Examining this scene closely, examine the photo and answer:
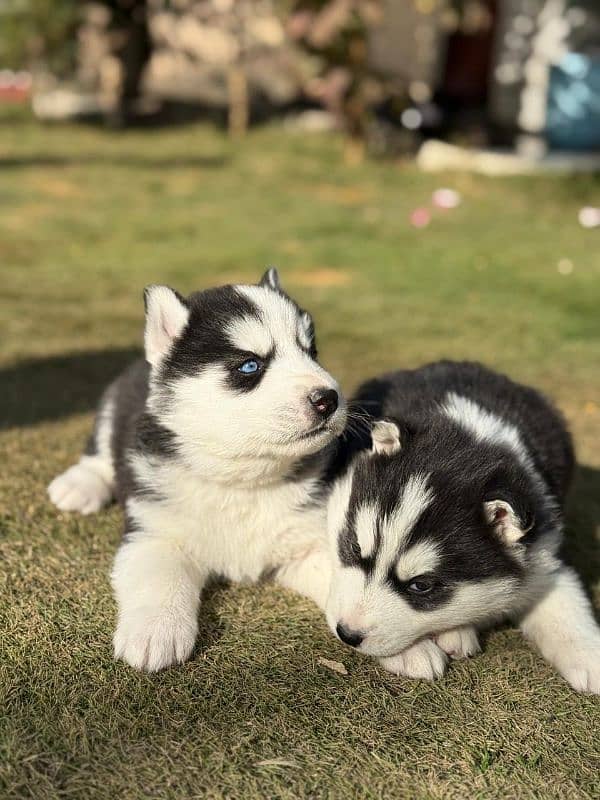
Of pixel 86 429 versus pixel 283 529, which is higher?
pixel 283 529

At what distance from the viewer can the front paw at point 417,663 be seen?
3.02 m

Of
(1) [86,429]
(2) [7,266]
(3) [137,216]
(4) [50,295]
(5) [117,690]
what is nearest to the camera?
(5) [117,690]

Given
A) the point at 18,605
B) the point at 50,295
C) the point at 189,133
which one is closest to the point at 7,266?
the point at 50,295

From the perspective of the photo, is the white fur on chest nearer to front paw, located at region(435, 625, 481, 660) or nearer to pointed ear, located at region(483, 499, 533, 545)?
front paw, located at region(435, 625, 481, 660)

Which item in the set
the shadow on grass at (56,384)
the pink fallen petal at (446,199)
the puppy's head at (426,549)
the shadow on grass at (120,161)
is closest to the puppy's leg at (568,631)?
the puppy's head at (426,549)

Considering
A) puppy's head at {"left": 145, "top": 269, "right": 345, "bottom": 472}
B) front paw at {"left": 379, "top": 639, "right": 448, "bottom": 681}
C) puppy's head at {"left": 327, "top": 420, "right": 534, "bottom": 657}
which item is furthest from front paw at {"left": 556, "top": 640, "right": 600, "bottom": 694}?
puppy's head at {"left": 145, "top": 269, "right": 345, "bottom": 472}

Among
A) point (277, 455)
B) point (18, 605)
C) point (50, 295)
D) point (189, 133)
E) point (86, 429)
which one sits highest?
point (277, 455)

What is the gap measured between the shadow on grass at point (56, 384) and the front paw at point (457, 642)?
108 inches

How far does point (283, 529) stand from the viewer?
3369mm

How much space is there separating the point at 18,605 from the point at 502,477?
1772 millimetres

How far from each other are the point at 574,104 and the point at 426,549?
40.5ft

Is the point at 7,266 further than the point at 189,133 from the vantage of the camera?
No

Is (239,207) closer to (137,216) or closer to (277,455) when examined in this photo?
(137,216)

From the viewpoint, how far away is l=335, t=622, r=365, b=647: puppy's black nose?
113 inches
